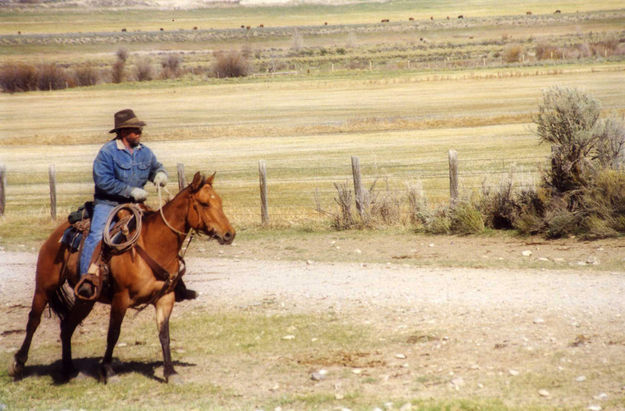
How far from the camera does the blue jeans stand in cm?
986

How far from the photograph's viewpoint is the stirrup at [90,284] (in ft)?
31.6

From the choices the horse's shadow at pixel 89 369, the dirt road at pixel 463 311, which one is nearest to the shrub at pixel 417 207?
the dirt road at pixel 463 311

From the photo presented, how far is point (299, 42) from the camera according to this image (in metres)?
125

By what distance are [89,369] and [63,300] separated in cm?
84

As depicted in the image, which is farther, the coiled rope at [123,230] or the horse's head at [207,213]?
the coiled rope at [123,230]

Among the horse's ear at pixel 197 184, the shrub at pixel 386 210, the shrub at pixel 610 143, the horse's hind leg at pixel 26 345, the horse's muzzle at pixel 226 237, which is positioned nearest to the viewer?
the horse's muzzle at pixel 226 237

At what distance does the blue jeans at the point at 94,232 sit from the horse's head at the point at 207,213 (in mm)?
983

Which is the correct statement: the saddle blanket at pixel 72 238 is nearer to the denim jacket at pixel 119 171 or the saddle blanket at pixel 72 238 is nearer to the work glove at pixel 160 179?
the denim jacket at pixel 119 171

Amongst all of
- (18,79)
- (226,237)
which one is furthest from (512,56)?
(226,237)

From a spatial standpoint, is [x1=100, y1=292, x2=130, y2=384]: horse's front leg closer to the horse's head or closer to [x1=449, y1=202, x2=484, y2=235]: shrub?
the horse's head

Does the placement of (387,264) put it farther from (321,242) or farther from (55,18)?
(55,18)

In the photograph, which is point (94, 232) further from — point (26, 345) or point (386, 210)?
point (386, 210)

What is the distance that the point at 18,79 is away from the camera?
8150 cm

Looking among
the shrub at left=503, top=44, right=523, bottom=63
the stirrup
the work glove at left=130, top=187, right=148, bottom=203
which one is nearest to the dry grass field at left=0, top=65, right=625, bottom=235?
the work glove at left=130, top=187, right=148, bottom=203
